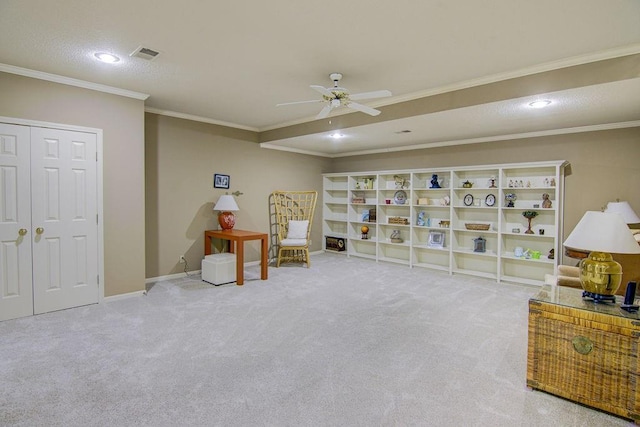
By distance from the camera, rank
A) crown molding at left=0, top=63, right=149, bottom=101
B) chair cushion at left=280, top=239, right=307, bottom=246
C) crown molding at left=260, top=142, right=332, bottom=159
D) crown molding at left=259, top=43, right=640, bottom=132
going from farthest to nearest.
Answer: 1. crown molding at left=260, top=142, right=332, bottom=159
2. chair cushion at left=280, top=239, right=307, bottom=246
3. crown molding at left=0, top=63, right=149, bottom=101
4. crown molding at left=259, top=43, right=640, bottom=132

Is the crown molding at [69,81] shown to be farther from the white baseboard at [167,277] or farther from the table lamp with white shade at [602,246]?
the table lamp with white shade at [602,246]

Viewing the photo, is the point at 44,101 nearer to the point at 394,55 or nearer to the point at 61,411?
the point at 61,411

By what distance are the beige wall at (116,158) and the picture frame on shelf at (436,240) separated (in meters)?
4.66

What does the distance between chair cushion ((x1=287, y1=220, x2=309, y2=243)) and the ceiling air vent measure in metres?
3.78

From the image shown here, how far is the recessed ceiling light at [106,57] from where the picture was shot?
2.90 metres

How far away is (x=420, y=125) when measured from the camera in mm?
4512

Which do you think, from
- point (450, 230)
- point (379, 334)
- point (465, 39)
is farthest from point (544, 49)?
point (450, 230)

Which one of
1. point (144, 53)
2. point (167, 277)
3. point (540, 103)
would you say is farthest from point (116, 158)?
point (540, 103)

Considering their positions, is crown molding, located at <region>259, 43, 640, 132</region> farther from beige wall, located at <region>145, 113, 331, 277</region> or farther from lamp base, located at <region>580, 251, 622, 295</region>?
beige wall, located at <region>145, 113, 331, 277</region>

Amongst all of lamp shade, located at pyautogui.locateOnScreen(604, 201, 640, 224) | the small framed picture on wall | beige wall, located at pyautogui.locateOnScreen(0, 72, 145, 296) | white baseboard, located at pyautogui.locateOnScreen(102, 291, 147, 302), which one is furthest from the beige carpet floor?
the small framed picture on wall

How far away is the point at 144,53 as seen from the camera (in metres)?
2.88

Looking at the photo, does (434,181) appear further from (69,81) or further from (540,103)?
(69,81)

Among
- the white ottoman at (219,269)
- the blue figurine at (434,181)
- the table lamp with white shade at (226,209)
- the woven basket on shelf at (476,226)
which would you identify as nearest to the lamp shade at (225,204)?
the table lamp with white shade at (226,209)

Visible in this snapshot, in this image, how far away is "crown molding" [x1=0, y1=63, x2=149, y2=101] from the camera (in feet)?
10.5
